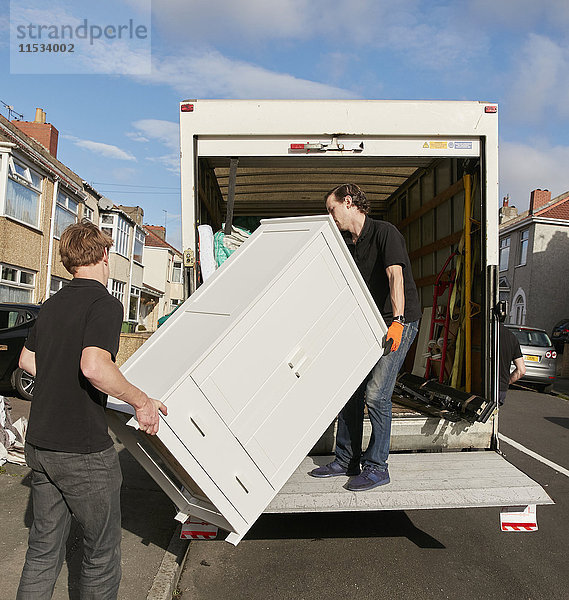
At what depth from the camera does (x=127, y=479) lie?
5457 millimetres

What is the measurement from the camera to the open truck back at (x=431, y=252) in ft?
10.9

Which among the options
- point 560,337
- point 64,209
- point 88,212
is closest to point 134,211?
point 88,212

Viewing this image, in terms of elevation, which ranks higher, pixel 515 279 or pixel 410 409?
pixel 515 279

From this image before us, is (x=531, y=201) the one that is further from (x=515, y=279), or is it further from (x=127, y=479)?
(x=127, y=479)

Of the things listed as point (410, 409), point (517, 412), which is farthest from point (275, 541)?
point (517, 412)

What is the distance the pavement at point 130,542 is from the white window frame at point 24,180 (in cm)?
1337

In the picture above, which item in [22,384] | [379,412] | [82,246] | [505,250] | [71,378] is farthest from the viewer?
[505,250]

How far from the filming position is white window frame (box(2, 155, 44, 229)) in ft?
54.2

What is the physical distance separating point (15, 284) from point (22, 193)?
2.87 metres

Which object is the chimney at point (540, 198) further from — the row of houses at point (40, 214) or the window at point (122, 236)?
the window at point (122, 236)

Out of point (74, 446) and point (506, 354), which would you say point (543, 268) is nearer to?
point (506, 354)

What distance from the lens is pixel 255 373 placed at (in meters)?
2.73

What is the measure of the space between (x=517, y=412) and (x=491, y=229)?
24.1ft

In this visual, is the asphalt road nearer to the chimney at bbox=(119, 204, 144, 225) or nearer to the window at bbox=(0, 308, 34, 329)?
the window at bbox=(0, 308, 34, 329)
